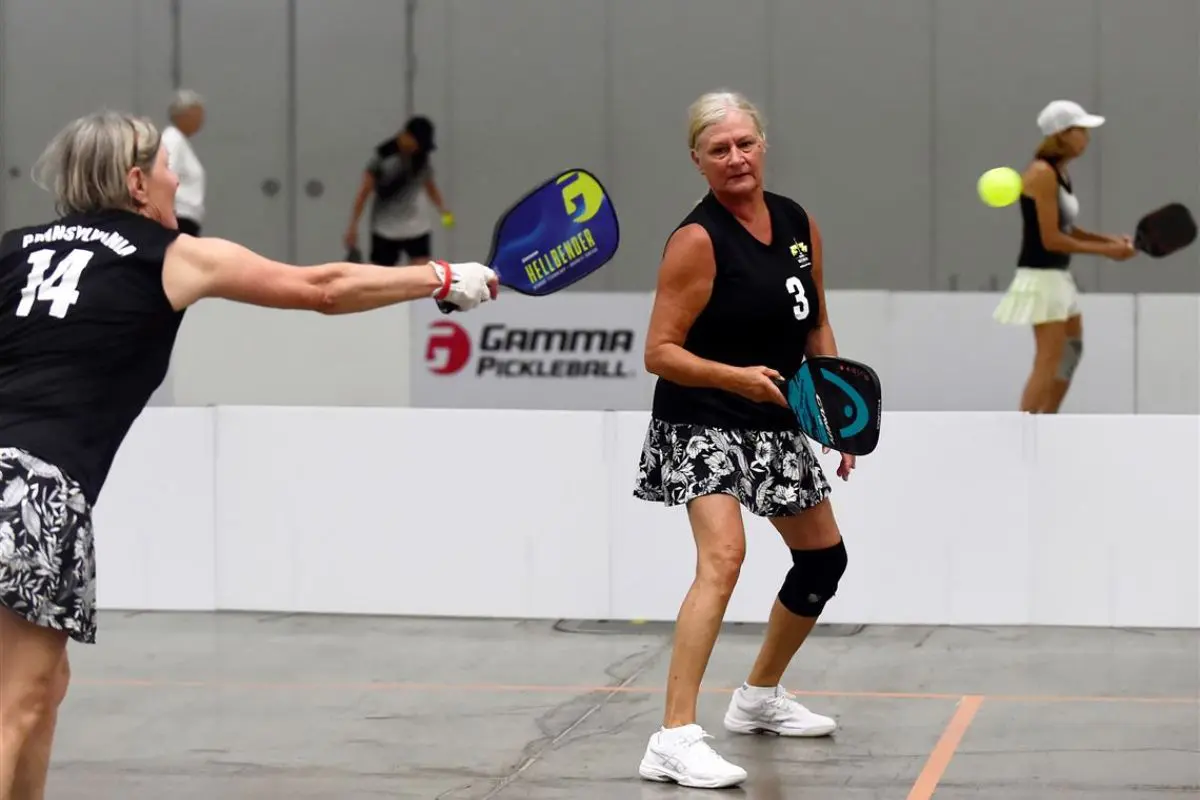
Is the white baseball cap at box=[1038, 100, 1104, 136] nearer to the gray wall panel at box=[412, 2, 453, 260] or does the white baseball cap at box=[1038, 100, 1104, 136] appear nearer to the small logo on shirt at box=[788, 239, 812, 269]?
the small logo on shirt at box=[788, 239, 812, 269]

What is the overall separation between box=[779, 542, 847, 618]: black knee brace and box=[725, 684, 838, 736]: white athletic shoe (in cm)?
27

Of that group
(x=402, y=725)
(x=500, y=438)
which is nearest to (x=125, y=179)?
(x=402, y=725)

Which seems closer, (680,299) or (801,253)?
(680,299)

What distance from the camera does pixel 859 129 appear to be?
14609mm

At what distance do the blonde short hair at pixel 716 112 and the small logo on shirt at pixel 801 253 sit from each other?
30cm

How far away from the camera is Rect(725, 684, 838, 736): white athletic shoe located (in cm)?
561

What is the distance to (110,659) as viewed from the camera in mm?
6992

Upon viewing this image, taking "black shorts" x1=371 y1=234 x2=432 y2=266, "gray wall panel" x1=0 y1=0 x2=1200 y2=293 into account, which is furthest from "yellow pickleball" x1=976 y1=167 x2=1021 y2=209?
"gray wall panel" x1=0 y1=0 x2=1200 y2=293

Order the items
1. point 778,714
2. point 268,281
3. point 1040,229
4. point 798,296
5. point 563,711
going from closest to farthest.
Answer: point 268,281, point 798,296, point 778,714, point 563,711, point 1040,229

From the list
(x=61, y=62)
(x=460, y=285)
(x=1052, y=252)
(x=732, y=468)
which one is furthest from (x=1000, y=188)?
(x=61, y=62)

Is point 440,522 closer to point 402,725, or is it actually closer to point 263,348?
point 402,725

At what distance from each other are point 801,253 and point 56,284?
2.23 metres

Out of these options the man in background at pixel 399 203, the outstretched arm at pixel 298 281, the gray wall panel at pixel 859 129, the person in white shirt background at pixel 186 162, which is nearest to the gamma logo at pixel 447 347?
the person in white shirt background at pixel 186 162

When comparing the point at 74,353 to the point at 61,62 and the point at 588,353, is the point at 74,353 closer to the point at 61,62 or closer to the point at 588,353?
the point at 588,353
